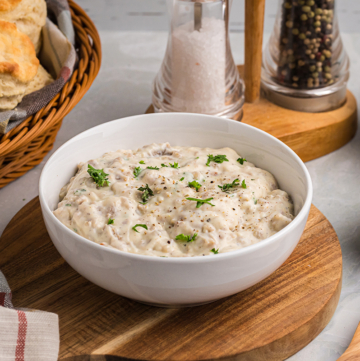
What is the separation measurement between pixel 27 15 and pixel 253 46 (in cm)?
88

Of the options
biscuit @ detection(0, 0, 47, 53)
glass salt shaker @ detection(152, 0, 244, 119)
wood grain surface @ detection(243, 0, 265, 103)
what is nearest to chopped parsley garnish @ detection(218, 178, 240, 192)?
glass salt shaker @ detection(152, 0, 244, 119)

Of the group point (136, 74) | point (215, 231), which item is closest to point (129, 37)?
point (136, 74)

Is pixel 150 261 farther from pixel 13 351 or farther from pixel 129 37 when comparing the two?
pixel 129 37

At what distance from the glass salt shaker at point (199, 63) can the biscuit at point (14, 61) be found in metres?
0.50

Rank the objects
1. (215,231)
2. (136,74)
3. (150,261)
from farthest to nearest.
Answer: (136,74) < (215,231) < (150,261)

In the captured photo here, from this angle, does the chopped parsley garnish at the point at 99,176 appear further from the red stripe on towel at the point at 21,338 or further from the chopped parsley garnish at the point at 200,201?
Result: the red stripe on towel at the point at 21,338

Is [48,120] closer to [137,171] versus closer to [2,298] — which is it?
[137,171]

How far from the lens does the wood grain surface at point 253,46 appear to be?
6.55ft

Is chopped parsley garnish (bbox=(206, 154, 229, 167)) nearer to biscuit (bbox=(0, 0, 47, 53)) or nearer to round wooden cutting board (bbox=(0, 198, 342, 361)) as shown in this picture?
round wooden cutting board (bbox=(0, 198, 342, 361))

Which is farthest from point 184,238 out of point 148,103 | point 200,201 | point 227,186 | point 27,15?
point 148,103

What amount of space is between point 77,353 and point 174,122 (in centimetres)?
79

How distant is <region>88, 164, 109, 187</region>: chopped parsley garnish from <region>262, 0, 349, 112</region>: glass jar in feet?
3.22

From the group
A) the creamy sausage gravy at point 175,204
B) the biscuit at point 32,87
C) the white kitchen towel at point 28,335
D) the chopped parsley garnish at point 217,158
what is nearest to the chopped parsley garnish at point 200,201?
the creamy sausage gravy at point 175,204

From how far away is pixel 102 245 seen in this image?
117cm
